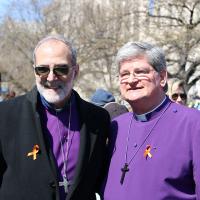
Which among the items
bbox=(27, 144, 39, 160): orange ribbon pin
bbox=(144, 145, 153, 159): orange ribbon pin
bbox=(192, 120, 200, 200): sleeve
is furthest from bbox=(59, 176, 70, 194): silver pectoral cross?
bbox=(192, 120, 200, 200): sleeve

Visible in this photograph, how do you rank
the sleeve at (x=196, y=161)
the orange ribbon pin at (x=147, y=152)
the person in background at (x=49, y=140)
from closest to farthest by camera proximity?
the sleeve at (x=196, y=161)
the orange ribbon pin at (x=147, y=152)
the person in background at (x=49, y=140)

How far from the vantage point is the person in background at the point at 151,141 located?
2.90 metres

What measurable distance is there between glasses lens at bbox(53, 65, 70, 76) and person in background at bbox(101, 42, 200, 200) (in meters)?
0.33

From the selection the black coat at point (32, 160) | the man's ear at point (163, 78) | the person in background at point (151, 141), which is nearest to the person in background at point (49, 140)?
the black coat at point (32, 160)

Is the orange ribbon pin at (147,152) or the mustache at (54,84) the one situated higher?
the mustache at (54,84)

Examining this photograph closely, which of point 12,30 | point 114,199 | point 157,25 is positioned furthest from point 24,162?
point 12,30

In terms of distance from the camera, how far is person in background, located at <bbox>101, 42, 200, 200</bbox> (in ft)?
9.52

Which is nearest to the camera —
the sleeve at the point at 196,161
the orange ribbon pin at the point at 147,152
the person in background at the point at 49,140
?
the sleeve at the point at 196,161

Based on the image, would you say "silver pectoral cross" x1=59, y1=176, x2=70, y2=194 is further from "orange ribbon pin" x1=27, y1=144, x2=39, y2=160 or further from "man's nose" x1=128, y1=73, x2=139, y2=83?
"man's nose" x1=128, y1=73, x2=139, y2=83

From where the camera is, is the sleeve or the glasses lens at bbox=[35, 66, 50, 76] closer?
the sleeve

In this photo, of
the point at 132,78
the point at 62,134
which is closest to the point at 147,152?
the point at 132,78

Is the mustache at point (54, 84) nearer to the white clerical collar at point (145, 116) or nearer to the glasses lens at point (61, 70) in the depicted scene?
the glasses lens at point (61, 70)

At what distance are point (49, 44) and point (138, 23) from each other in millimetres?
18200

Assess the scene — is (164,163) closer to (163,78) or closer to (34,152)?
(163,78)
